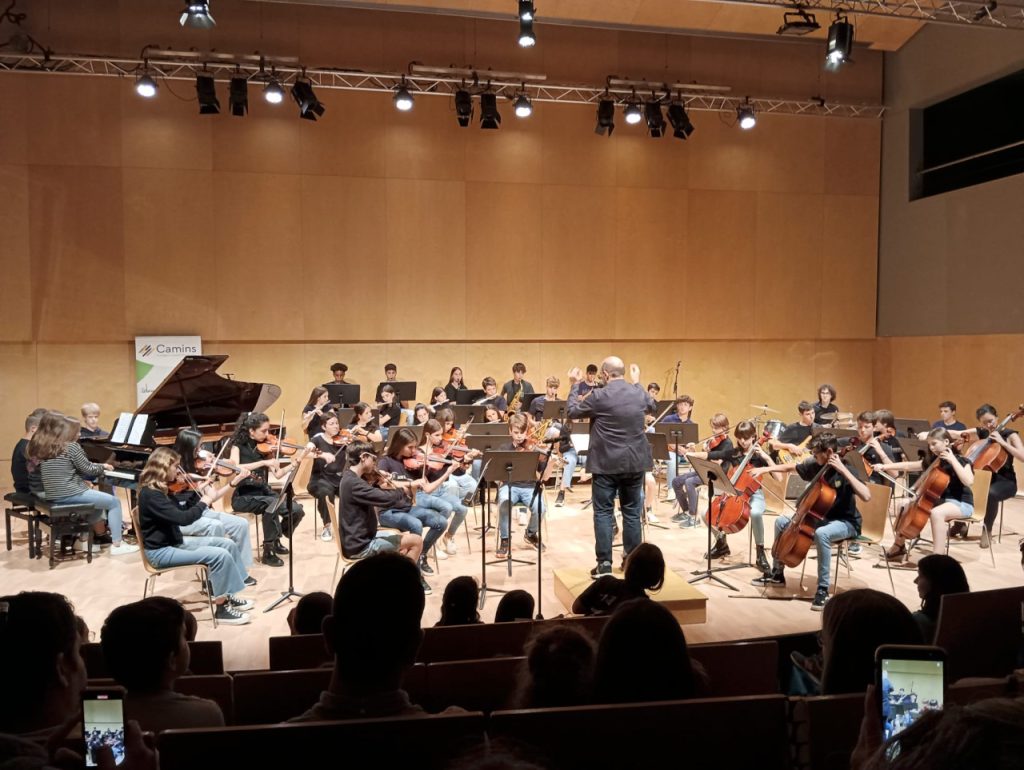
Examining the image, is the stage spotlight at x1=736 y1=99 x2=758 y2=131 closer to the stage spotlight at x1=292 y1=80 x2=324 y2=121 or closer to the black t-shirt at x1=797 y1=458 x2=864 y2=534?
the stage spotlight at x1=292 y1=80 x2=324 y2=121

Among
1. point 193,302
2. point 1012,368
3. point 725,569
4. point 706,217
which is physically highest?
point 706,217

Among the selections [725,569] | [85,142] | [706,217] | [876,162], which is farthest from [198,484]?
[876,162]

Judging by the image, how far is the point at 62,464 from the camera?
22.7ft

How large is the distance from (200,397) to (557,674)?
23.9 ft

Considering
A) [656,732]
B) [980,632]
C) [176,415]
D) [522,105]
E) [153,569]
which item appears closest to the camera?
[656,732]

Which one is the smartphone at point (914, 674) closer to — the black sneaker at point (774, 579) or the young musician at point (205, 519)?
the black sneaker at point (774, 579)

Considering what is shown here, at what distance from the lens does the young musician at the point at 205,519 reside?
241 inches

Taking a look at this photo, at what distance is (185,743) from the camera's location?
1.77 metres

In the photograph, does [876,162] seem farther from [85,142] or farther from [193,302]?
[85,142]

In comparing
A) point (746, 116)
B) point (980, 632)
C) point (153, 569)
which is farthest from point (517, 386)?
point (980, 632)

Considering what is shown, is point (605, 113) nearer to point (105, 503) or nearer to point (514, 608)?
point (105, 503)

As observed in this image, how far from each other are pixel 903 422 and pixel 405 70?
9015 mm

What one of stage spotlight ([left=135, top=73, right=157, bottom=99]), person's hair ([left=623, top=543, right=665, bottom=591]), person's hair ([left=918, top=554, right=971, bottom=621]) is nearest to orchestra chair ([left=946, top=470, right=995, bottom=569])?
person's hair ([left=918, top=554, right=971, bottom=621])

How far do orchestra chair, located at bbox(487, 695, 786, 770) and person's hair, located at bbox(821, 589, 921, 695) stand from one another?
37cm
